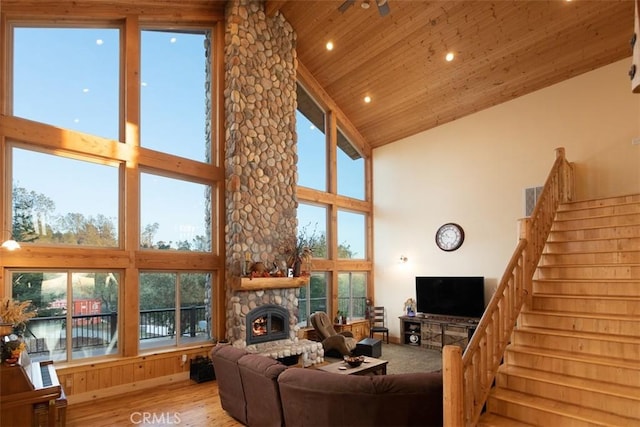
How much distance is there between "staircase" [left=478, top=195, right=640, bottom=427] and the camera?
11.8 ft

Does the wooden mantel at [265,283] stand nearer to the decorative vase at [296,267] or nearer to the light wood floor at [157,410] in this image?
the decorative vase at [296,267]

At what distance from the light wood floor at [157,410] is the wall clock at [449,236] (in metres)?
5.72

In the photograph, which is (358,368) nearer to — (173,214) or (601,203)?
(173,214)

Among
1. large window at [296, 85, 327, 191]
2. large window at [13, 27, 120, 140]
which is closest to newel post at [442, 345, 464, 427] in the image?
large window at [13, 27, 120, 140]

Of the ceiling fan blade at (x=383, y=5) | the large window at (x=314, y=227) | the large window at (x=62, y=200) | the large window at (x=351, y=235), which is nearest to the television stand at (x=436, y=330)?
the large window at (x=351, y=235)

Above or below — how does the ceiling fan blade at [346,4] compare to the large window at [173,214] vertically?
above

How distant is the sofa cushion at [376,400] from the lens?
11.0 ft

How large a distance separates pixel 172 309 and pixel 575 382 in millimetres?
5476

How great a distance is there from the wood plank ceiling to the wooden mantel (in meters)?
4.45

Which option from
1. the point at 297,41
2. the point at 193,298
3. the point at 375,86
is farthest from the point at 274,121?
the point at 193,298

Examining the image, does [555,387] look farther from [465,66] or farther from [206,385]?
[465,66]

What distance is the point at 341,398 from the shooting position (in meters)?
3.44

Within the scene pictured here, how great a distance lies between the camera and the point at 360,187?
10555mm

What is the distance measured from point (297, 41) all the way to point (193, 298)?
17.6ft
